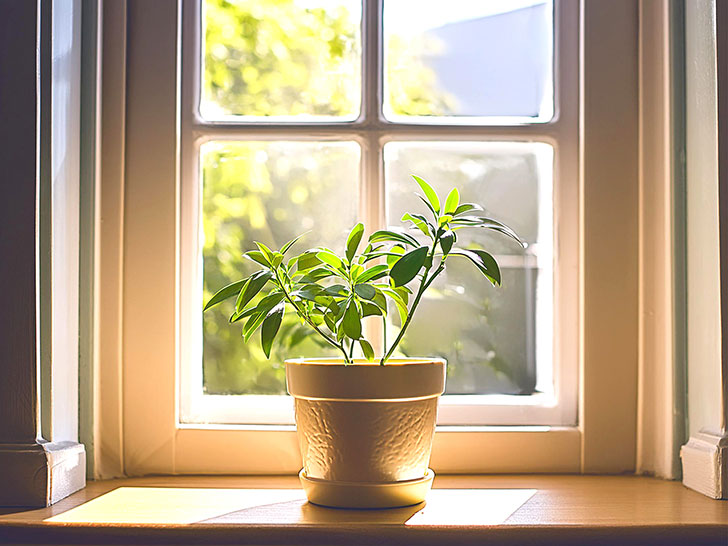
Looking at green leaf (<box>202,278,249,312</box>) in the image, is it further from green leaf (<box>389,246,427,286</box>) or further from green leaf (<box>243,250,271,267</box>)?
green leaf (<box>389,246,427,286</box>)

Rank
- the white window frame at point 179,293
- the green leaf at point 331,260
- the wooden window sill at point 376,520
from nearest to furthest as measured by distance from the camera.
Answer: the wooden window sill at point 376,520
the green leaf at point 331,260
the white window frame at point 179,293

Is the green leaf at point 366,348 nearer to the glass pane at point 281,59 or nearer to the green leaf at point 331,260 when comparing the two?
the green leaf at point 331,260

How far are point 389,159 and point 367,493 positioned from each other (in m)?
0.52

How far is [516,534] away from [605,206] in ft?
1.72

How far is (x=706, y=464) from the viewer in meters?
1.06

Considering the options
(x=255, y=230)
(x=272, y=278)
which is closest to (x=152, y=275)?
(x=255, y=230)

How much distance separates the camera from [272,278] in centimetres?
100

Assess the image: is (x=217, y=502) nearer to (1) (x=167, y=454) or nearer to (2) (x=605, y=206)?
(1) (x=167, y=454)

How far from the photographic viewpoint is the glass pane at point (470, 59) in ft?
4.10

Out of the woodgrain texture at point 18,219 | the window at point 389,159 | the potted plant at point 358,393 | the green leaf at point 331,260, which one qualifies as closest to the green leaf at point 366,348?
the potted plant at point 358,393

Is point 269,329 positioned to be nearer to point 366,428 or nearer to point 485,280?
point 366,428

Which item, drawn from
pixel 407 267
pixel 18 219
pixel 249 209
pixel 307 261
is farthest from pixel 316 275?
pixel 18 219

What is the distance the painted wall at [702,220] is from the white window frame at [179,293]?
9 centimetres

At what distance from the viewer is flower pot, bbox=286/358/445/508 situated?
97cm
